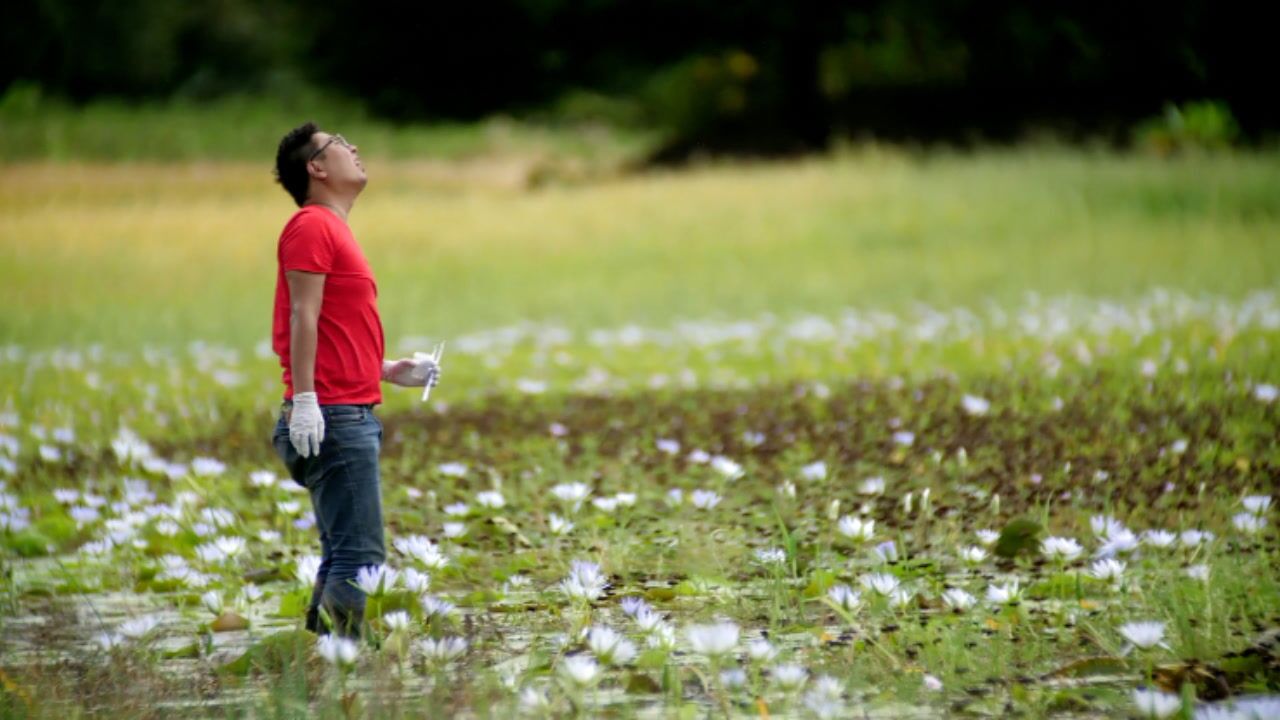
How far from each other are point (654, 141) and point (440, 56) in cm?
513

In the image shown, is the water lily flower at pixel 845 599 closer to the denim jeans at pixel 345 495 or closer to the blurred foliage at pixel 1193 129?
the denim jeans at pixel 345 495

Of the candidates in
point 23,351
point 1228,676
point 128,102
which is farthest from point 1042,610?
point 128,102

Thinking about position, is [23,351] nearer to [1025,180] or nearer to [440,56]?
[1025,180]

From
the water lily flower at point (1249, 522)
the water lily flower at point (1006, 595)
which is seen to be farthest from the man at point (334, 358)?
the water lily flower at point (1249, 522)

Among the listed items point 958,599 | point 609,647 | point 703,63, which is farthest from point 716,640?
point 703,63

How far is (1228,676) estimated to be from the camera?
9.40 feet

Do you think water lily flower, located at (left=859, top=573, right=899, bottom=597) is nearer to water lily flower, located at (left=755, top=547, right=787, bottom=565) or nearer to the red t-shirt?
water lily flower, located at (left=755, top=547, right=787, bottom=565)

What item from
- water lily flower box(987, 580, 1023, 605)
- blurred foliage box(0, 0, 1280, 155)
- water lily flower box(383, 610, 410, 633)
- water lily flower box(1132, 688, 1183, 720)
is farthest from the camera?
blurred foliage box(0, 0, 1280, 155)

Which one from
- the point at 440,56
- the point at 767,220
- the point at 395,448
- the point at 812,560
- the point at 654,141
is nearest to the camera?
the point at 812,560

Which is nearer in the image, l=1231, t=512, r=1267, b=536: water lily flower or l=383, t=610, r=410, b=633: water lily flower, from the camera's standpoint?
l=383, t=610, r=410, b=633: water lily flower

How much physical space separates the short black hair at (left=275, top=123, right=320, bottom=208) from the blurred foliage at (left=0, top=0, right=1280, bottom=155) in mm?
19526

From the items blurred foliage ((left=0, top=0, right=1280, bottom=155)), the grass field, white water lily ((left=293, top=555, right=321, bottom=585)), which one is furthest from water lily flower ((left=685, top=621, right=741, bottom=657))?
blurred foliage ((left=0, top=0, right=1280, bottom=155))

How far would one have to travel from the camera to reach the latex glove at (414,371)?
3.60 m

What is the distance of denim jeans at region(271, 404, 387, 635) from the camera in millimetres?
3369
